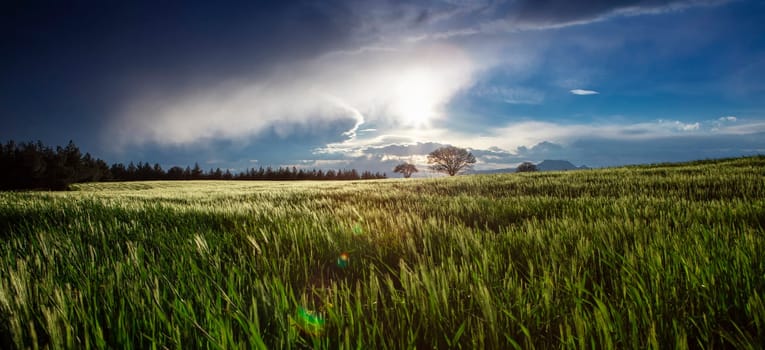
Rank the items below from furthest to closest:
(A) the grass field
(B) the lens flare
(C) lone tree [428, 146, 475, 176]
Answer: (C) lone tree [428, 146, 475, 176]
(B) the lens flare
(A) the grass field

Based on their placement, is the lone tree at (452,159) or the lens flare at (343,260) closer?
the lens flare at (343,260)

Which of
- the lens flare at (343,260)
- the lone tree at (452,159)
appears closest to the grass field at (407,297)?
the lens flare at (343,260)

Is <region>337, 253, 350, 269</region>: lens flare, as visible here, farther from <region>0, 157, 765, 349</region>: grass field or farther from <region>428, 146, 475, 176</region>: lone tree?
<region>428, 146, 475, 176</region>: lone tree

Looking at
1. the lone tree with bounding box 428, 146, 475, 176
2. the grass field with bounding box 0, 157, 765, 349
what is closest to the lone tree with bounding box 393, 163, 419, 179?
the lone tree with bounding box 428, 146, 475, 176

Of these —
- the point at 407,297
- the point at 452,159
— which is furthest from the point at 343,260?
the point at 452,159

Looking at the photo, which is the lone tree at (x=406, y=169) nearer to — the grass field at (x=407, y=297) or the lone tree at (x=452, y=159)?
the lone tree at (x=452, y=159)

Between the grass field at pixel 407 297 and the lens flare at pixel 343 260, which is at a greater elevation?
the grass field at pixel 407 297

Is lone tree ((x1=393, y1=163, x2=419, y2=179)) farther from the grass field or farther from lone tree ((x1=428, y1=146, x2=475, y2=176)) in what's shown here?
the grass field

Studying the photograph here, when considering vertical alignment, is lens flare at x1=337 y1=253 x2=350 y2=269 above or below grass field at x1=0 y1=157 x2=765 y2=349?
below

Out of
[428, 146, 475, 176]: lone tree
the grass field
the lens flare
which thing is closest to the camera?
the grass field

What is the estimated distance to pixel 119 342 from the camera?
0.83 m

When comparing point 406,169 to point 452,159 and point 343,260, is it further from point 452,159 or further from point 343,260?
point 343,260

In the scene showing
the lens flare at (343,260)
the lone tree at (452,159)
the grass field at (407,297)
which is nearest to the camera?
the grass field at (407,297)

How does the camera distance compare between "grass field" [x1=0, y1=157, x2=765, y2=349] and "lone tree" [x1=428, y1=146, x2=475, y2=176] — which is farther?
"lone tree" [x1=428, y1=146, x2=475, y2=176]
